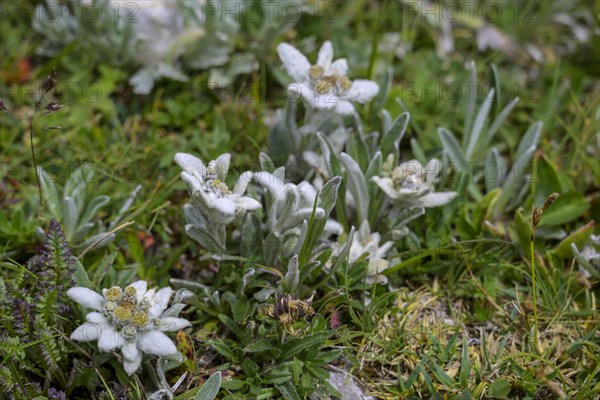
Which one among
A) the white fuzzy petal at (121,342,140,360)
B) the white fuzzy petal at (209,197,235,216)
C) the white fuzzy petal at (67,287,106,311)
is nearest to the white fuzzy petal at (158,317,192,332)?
the white fuzzy petal at (121,342,140,360)

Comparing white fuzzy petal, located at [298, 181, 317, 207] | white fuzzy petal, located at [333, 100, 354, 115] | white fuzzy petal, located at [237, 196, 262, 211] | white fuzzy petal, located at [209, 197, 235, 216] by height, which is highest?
white fuzzy petal, located at [333, 100, 354, 115]

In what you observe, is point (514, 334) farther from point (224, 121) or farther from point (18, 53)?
point (18, 53)

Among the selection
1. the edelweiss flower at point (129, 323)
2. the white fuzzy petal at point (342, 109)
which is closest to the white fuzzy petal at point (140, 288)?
the edelweiss flower at point (129, 323)

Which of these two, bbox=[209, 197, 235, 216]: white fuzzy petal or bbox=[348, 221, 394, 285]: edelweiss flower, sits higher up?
bbox=[209, 197, 235, 216]: white fuzzy petal

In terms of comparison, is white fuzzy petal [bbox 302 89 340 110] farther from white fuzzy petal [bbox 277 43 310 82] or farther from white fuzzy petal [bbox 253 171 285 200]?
white fuzzy petal [bbox 253 171 285 200]

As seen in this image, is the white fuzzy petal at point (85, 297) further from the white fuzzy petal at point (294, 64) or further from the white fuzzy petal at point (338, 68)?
the white fuzzy petal at point (338, 68)

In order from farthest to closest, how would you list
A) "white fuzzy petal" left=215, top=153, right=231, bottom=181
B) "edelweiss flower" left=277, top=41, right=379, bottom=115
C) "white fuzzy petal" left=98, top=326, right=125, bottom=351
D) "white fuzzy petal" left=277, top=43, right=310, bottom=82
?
"white fuzzy petal" left=277, top=43, right=310, bottom=82, "edelweiss flower" left=277, top=41, right=379, bottom=115, "white fuzzy petal" left=215, top=153, right=231, bottom=181, "white fuzzy petal" left=98, top=326, right=125, bottom=351

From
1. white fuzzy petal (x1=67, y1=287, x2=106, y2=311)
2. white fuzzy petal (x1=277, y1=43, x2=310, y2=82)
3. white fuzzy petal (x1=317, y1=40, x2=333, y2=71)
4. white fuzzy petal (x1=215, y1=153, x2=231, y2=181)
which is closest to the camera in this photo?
white fuzzy petal (x1=67, y1=287, x2=106, y2=311)
